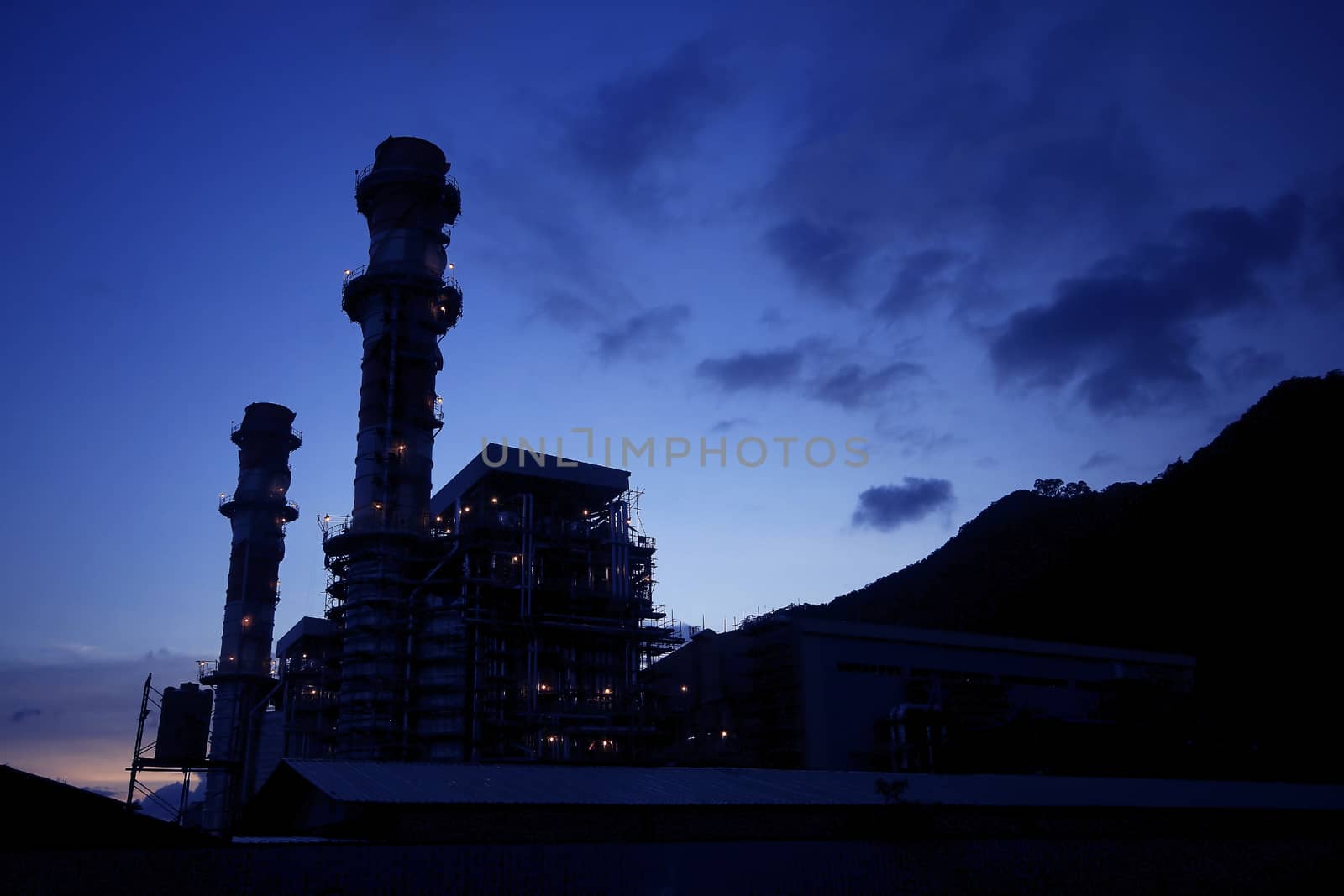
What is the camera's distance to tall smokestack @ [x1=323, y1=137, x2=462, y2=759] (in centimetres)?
5181

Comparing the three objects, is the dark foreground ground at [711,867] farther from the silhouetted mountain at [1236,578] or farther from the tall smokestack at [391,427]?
the silhouetted mountain at [1236,578]

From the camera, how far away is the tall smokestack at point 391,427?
5181 centimetres

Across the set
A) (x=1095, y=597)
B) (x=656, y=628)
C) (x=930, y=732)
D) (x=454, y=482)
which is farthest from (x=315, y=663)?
(x=1095, y=597)

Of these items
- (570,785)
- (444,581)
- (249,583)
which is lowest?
(570,785)

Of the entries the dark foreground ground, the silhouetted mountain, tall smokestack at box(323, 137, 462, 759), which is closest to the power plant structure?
tall smokestack at box(323, 137, 462, 759)

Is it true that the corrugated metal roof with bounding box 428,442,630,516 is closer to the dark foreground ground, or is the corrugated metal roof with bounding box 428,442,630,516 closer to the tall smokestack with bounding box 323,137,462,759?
the tall smokestack with bounding box 323,137,462,759

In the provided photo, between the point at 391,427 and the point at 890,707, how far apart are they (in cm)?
3027

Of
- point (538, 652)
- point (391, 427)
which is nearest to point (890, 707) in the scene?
point (538, 652)

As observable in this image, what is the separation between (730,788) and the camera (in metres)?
32.2

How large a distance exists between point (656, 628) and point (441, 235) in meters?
25.3

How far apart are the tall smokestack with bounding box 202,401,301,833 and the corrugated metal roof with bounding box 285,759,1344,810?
140 ft

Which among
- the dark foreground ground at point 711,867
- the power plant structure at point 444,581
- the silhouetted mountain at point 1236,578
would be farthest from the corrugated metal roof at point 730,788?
the silhouetted mountain at point 1236,578

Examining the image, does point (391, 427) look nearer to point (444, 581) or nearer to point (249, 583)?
point (444, 581)

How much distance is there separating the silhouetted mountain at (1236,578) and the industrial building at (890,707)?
12.0m
